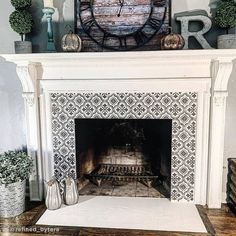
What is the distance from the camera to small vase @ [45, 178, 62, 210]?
98.3 inches

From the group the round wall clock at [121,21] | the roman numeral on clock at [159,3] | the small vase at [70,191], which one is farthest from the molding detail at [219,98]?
the small vase at [70,191]

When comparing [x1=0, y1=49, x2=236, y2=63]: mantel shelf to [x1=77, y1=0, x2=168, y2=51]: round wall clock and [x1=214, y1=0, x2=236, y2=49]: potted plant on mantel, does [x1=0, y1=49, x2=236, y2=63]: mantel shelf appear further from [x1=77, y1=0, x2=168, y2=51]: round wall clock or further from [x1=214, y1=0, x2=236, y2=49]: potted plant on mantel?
[x1=77, y1=0, x2=168, y2=51]: round wall clock

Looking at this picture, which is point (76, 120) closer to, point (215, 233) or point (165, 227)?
point (165, 227)

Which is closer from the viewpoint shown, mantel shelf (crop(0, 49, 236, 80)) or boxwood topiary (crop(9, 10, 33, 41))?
mantel shelf (crop(0, 49, 236, 80))

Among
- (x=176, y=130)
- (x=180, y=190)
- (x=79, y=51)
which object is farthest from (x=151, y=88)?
(x=180, y=190)

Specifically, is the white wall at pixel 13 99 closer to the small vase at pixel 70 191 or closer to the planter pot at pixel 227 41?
the planter pot at pixel 227 41

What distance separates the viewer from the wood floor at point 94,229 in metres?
2.16

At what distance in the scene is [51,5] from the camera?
2387 mm

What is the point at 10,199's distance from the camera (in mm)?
2439

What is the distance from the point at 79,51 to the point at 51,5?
43 cm

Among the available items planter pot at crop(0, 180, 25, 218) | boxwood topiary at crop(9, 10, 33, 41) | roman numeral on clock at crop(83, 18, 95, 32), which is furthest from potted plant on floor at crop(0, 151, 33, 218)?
roman numeral on clock at crop(83, 18, 95, 32)

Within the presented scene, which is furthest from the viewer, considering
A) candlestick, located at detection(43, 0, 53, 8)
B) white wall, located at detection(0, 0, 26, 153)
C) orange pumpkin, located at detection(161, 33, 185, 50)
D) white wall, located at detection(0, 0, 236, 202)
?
white wall, located at detection(0, 0, 26, 153)

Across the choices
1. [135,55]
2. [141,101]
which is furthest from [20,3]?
[141,101]

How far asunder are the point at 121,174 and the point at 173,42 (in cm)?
140
